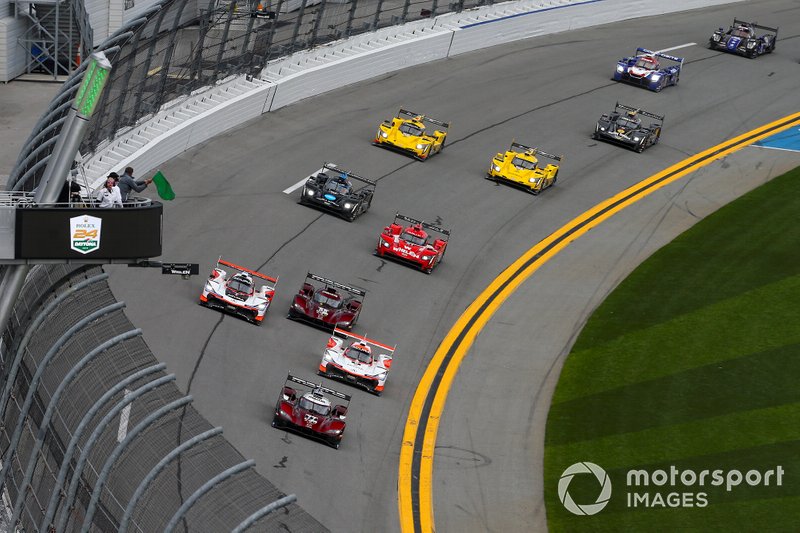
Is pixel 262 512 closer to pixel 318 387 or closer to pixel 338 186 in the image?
pixel 318 387

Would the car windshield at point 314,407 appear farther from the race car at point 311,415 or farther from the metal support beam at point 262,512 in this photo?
the metal support beam at point 262,512

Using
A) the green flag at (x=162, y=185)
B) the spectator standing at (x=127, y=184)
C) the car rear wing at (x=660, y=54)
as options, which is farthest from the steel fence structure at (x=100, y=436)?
the car rear wing at (x=660, y=54)

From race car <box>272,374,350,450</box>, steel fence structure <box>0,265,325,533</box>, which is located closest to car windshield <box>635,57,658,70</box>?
race car <box>272,374,350,450</box>

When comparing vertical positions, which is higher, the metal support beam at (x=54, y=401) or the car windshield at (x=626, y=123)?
the metal support beam at (x=54, y=401)

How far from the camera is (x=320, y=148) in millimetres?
37906

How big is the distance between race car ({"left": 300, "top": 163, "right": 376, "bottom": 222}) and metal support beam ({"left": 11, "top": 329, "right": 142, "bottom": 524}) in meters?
17.7

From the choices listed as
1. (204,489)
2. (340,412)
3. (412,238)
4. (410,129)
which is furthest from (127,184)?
(410,129)

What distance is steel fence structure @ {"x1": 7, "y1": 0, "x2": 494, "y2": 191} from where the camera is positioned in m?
32.3

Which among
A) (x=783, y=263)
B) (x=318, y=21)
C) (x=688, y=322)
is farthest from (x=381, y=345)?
(x=318, y=21)

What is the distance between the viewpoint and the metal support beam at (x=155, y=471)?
1495 centimetres

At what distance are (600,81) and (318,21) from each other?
36.0 ft

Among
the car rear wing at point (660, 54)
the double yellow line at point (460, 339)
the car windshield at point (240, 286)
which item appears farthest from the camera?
the car rear wing at point (660, 54)

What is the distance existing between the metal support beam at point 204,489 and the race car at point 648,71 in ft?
112

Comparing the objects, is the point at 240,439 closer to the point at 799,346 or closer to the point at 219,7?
the point at 799,346
